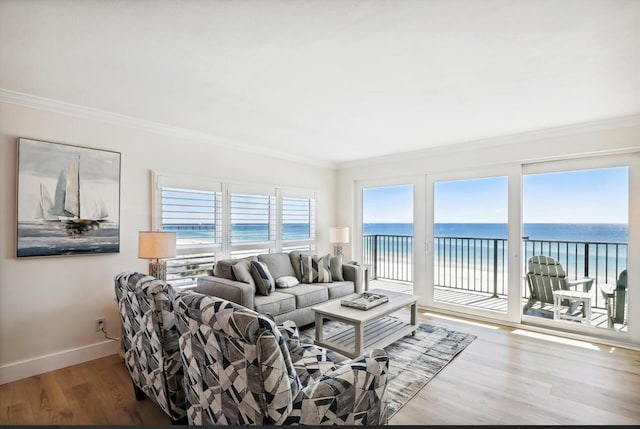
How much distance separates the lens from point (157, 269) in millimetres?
3092

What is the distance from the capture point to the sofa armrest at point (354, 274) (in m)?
4.50

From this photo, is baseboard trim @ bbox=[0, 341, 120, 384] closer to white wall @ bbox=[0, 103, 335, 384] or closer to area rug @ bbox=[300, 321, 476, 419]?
white wall @ bbox=[0, 103, 335, 384]

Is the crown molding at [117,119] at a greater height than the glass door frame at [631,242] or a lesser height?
greater

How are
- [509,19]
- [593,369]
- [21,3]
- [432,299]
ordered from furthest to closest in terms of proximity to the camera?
[432,299] → [593,369] → [509,19] → [21,3]

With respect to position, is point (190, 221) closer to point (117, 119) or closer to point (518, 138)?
point (117, 119)

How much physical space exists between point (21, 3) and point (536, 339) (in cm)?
493

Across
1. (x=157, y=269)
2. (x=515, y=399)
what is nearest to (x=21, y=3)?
(x=157, y=269)

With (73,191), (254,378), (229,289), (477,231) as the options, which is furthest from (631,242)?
(73,191)

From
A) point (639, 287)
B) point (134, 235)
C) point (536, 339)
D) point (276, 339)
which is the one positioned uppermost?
point (134, 235)

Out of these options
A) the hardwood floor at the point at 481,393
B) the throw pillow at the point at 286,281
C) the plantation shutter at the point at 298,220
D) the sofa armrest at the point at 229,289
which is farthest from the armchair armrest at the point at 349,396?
the plantation shutter at the point at 298,220

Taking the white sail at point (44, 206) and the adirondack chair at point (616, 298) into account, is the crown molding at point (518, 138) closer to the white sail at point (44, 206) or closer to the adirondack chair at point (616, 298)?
the adirondack chair at point (616, 298)

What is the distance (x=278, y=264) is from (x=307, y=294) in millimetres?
688

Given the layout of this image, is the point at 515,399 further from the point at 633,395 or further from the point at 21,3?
the point at 21,3

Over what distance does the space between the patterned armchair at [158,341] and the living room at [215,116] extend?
133cm
